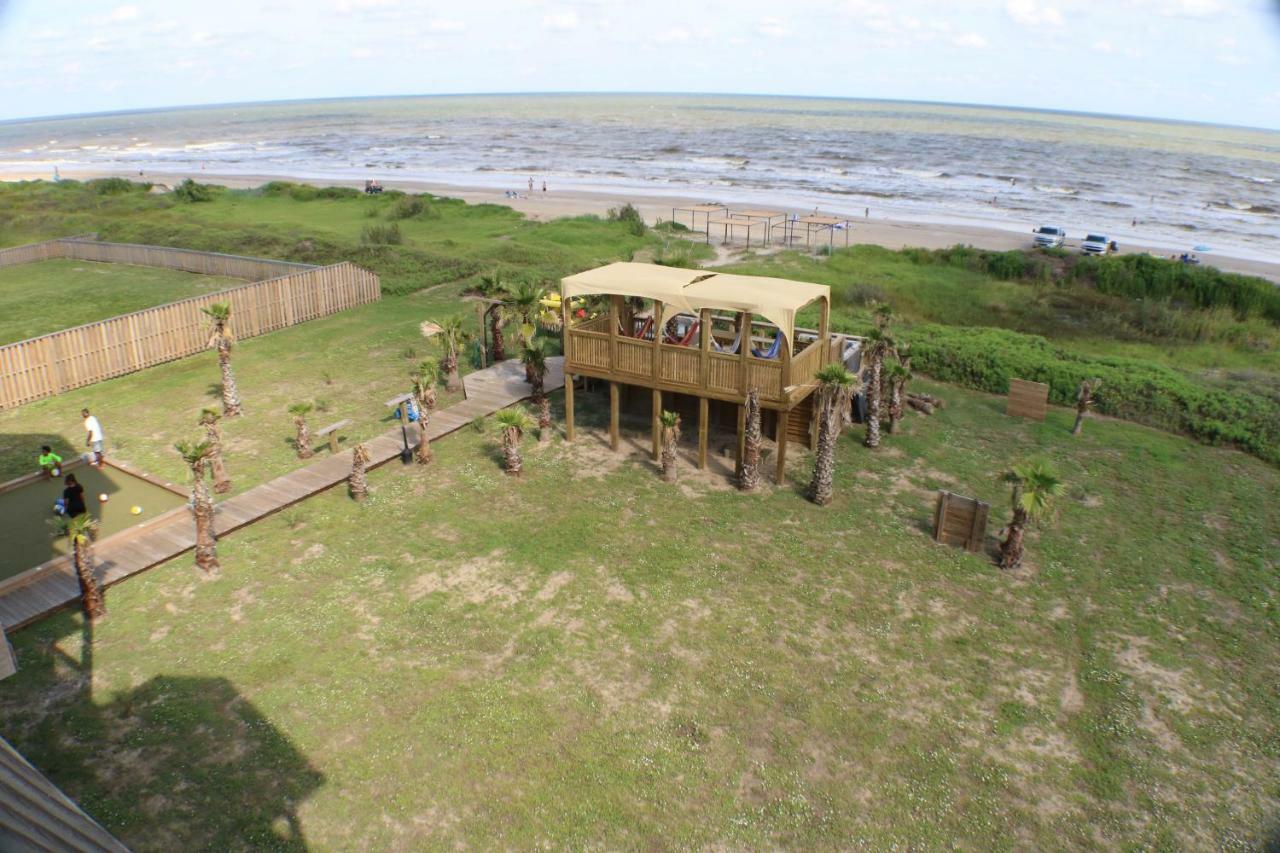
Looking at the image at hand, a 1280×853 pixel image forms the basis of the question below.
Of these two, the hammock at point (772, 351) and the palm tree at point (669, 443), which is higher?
the hammock at point (772, 351)

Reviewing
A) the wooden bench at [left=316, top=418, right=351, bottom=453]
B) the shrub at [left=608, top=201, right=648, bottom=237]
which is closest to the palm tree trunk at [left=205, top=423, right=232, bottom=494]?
the wooden bench at [left=316, top=418, right=351, bottom=453]

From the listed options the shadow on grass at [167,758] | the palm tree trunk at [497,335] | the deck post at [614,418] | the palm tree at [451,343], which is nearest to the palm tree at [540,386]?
the deck post at [614,418]

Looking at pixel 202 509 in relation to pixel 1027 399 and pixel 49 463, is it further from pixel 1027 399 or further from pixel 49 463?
pixel 1027 399

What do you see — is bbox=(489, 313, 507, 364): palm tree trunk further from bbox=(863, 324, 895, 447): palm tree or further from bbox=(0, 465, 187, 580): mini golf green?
bbox=(863, 324, 895, 447): palm tree

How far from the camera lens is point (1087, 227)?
63781 mm

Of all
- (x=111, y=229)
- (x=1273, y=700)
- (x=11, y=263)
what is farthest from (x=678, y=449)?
(x=111, y=229)

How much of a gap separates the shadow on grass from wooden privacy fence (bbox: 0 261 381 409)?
13.7 m

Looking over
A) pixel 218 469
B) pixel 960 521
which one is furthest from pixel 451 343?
pixel 960 521

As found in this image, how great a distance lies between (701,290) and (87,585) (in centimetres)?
1237

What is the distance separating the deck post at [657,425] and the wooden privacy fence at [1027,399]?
1003 cm

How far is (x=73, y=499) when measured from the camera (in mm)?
15219

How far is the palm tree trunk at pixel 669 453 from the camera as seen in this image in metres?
17.7

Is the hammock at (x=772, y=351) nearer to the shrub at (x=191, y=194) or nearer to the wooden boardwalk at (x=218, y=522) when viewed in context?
the wooden boardwalk at (x=218, y=522)

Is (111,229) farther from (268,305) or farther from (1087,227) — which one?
(1087,227)
